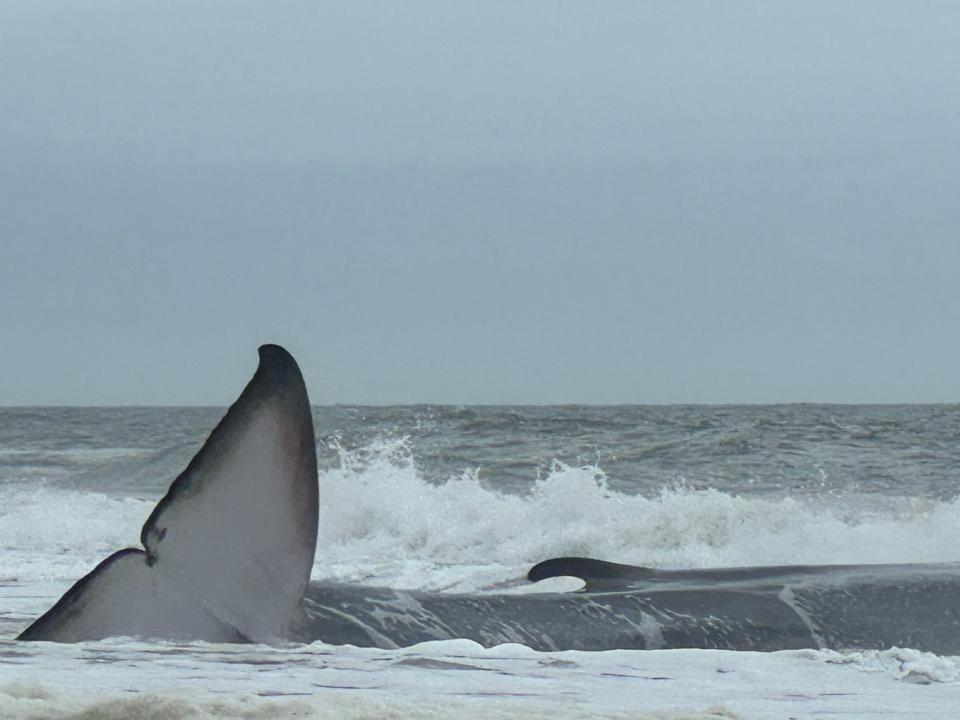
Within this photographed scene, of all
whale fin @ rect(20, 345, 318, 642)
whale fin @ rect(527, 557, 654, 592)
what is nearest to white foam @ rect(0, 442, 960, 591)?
whale fin @ rect(527, 557, 654, 592)

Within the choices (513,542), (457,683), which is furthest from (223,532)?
(513,542)

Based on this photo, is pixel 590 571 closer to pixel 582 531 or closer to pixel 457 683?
pixel 457 683

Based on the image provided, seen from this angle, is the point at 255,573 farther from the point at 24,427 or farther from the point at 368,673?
the point at 24,427

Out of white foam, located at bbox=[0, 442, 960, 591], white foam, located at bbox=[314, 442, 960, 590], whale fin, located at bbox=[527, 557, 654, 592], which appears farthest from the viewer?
white foam, located at bbox=[314, 442, 960, 590]

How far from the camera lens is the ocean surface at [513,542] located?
10.7ft

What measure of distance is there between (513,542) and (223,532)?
763cm

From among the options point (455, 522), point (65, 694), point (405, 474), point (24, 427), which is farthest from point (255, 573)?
point (24, 427)

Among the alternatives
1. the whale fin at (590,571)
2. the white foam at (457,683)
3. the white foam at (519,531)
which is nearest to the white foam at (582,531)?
the white foam at (519,531)

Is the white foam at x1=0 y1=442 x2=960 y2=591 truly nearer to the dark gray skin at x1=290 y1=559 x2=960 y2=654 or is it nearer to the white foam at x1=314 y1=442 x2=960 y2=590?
the white foam at x1=314 y1=442 x2=960 y2=590

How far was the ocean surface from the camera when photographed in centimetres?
327

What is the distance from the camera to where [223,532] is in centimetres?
362

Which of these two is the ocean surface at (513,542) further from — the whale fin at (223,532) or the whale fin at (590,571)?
the whale fin at (590,571)

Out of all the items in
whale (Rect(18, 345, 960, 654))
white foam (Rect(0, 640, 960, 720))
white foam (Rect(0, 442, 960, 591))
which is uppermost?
whale (Rect(18, 345, 960, 654))

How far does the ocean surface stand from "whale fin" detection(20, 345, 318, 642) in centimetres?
9
